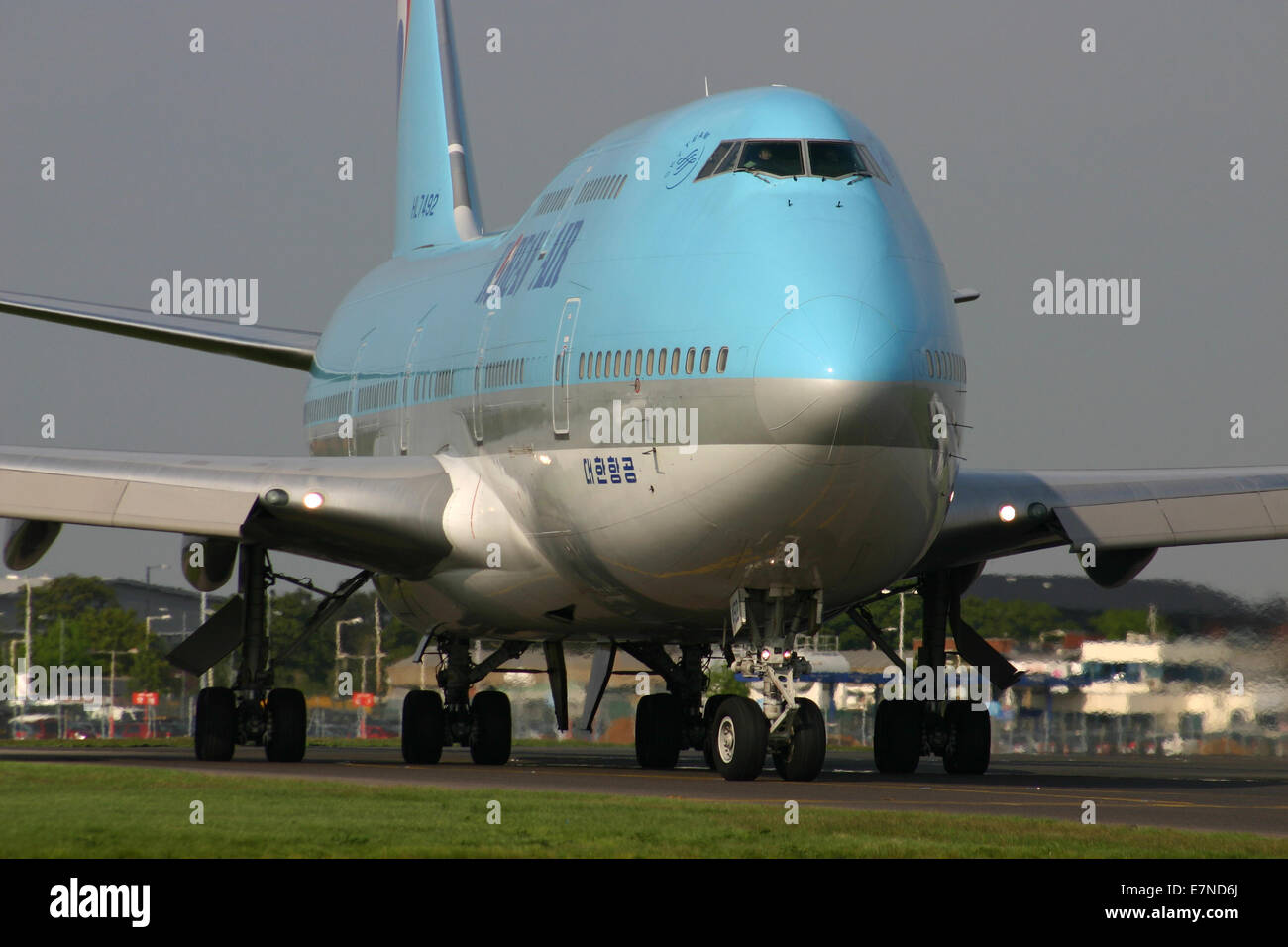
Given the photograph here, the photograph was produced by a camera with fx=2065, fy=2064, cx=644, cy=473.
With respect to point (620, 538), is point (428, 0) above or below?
above

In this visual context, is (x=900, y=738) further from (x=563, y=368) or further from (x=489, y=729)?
(x=563, y=368)

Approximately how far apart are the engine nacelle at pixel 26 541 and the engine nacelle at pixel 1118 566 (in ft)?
43.4

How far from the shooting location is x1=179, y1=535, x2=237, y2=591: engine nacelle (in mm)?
29344

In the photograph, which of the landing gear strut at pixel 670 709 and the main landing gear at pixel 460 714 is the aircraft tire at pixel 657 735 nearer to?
the landing gear strut at pixel 670 709

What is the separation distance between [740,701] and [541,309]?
17.0 ft

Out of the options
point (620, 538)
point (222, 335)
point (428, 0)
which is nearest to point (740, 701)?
point (620, 538)

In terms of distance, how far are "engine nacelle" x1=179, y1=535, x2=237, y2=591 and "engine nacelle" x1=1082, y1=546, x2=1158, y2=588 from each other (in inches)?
461

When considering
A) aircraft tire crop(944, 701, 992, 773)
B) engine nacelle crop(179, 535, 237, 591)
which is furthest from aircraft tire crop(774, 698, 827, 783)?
engine nacelle crop(179, 535, 237, 591)

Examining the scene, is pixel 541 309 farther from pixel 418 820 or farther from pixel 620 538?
pixel 418 820

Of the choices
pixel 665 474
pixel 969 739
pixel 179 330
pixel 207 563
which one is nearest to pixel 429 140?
pixel 179 330

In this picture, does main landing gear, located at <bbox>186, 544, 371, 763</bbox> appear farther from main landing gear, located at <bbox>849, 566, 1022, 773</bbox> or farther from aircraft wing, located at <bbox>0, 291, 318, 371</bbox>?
main landing gear, located at <bbox>849, 566, 1022, 773</bbox>

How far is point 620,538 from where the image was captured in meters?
21.2

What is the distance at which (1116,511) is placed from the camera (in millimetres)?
25219

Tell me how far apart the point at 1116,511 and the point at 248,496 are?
34.4 feet
